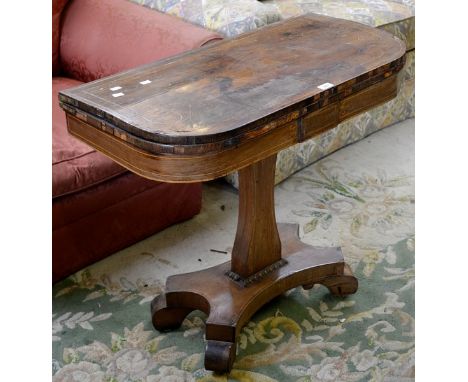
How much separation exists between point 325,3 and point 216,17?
Answer: 0.80 m

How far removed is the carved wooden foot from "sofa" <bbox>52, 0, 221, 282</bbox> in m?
0.33

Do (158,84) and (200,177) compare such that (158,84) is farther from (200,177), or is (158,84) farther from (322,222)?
(322,222)

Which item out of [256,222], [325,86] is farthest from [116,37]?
[325,86]

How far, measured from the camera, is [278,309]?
5.90 ft

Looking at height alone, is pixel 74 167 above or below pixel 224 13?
below

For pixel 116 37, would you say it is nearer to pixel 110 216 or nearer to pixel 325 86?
pixel 110 216

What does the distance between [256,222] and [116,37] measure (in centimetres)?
89

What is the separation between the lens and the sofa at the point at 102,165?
1822mm

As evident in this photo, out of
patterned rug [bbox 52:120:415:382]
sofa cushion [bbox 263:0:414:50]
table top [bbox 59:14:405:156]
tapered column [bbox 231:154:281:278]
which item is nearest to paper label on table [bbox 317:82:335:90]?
table top [bbox 59:14:405:156]

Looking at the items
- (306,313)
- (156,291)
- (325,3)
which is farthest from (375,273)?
(325,3)

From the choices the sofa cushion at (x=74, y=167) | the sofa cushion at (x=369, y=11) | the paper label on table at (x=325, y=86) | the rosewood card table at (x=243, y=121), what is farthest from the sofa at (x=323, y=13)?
the paper label on table at (x=325, y=86)

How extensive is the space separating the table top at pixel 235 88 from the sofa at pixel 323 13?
38cm

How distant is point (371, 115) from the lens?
274 centimetres

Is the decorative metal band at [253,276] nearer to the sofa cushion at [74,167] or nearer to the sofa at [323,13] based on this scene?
the sofa cushion at [74,167]
